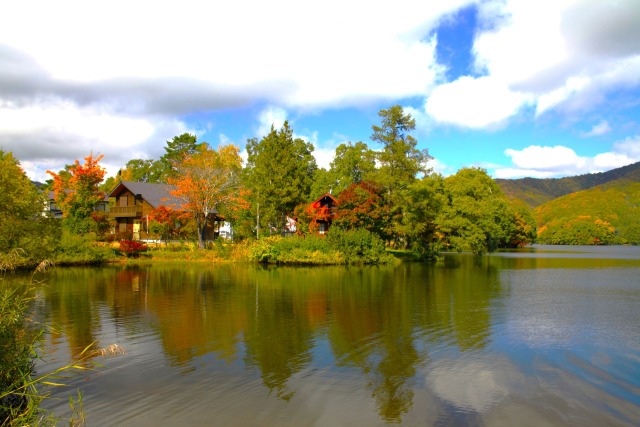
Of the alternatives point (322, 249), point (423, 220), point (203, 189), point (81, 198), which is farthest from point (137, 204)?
point (423, 220)

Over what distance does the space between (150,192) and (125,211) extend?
12.8ft

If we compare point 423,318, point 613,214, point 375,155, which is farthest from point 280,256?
point 613,214

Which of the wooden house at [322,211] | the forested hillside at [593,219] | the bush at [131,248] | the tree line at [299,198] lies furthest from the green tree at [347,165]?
the forested hillside at [593,219]

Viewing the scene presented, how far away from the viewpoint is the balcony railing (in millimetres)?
56375

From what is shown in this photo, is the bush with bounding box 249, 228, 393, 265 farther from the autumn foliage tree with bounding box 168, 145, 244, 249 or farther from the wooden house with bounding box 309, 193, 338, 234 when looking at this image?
the autumn foliage tree with bounding box 168, 145, 244, 249

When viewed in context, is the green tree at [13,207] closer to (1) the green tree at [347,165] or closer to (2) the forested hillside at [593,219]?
(1) the green tree at [347,165]

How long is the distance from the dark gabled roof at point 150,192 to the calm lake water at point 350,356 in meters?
32.4

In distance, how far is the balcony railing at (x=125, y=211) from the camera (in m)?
56.4

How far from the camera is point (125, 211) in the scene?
57.4 m

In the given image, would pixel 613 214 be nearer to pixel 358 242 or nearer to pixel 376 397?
pixel 358 242

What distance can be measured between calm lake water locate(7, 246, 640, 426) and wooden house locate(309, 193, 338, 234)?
2512cm

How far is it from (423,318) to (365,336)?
381cm

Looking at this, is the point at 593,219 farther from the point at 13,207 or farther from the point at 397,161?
the point at 13,207

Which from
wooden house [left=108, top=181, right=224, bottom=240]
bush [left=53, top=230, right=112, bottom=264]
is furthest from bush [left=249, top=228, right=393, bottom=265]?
wooden house [left=108, top=181, right=224, bottom=240]
